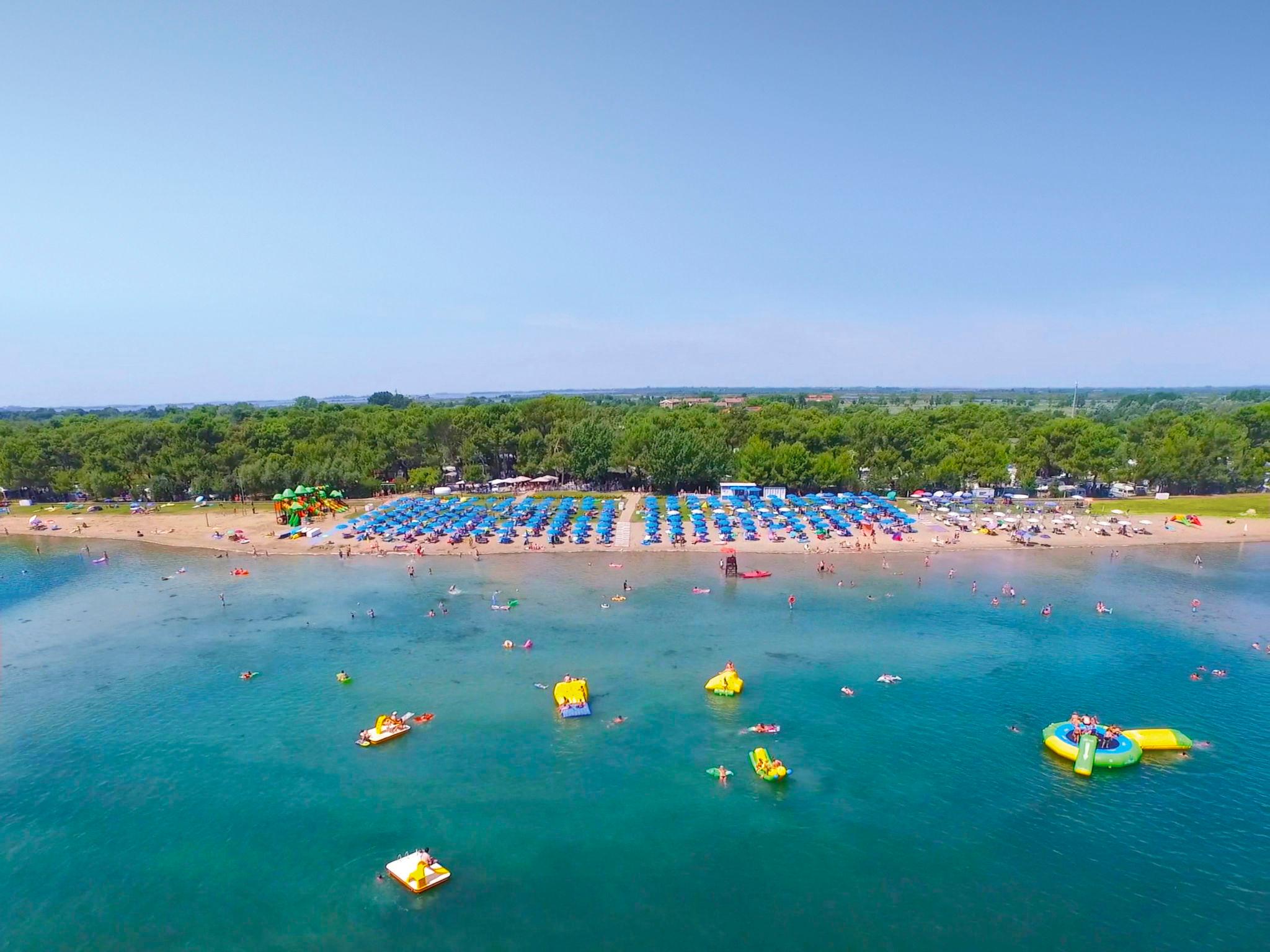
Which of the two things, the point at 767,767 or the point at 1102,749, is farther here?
the point at 1102,749

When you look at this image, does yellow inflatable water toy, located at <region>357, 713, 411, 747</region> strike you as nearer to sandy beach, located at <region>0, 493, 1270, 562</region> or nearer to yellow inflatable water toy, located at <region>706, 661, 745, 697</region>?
yellow inflatable water toy, located at <region>706, 661, 745, 697</region>

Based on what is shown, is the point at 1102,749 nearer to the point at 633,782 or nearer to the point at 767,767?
the point at 767,767

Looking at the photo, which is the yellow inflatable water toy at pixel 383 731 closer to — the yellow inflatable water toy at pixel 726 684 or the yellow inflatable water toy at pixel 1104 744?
A: the yellow inflatable water toy at pixel 726 684

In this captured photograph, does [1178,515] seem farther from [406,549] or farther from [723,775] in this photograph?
[406,549]

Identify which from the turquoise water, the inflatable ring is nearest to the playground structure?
the turquoise water

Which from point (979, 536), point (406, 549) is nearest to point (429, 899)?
point (406, 549)

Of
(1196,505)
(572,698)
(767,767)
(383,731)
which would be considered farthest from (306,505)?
(1196,505)

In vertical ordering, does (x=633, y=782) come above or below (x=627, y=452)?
below
